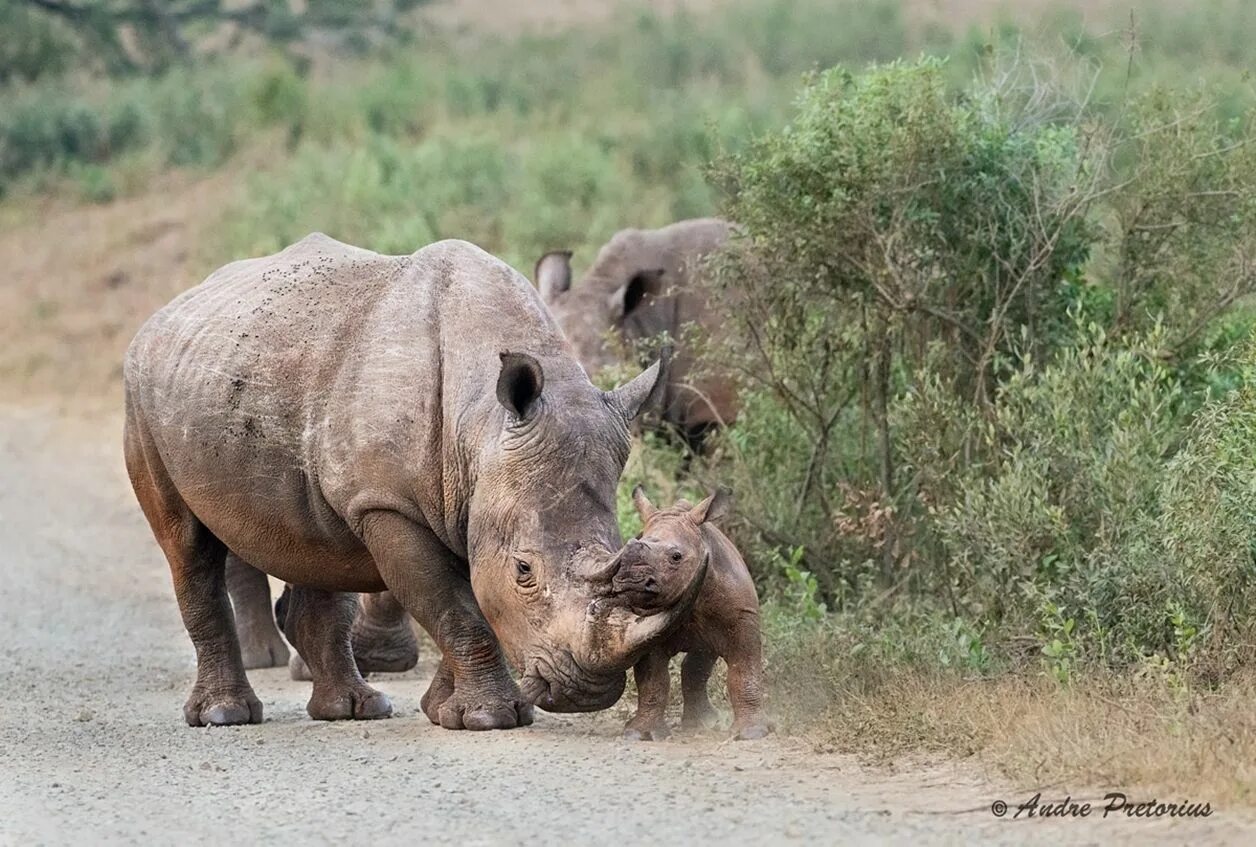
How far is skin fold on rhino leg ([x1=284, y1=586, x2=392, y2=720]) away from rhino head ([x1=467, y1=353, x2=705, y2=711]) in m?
1.26

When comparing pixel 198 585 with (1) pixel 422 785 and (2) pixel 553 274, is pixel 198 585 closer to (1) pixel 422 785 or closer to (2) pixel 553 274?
(1) pixel 422 785

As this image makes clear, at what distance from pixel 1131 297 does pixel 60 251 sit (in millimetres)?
17750

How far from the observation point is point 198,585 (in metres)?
9.62

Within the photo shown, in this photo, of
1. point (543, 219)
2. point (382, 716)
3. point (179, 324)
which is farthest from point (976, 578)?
point (543, 219)

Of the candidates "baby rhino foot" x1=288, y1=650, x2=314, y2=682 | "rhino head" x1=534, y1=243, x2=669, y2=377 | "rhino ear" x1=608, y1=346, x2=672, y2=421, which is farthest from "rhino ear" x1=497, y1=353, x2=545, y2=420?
"rhino head" x1=534, y1=243, x2=669, y2=377

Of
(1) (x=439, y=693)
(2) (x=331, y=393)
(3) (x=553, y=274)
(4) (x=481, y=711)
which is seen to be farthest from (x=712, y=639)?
(3) (x=553, y=274)

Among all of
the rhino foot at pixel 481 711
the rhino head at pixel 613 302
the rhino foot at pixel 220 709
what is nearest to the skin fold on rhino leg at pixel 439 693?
the rhino foot at pixel 481 711

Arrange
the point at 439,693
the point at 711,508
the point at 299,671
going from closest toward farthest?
the point at 711,508, the point at 439,693, the point at 299,671

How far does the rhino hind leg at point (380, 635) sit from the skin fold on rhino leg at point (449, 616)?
7.32 feet

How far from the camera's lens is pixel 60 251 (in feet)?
83.6

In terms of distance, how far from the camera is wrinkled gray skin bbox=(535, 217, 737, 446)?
1352cm

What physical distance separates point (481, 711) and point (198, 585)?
1885mm

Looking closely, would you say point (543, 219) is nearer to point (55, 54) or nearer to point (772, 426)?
point (772, 426)

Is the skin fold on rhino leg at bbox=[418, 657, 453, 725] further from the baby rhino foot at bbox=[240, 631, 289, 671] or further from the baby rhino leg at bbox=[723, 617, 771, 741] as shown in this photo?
the baby rhino foot at bbox=[240, 631, 289, 671]
